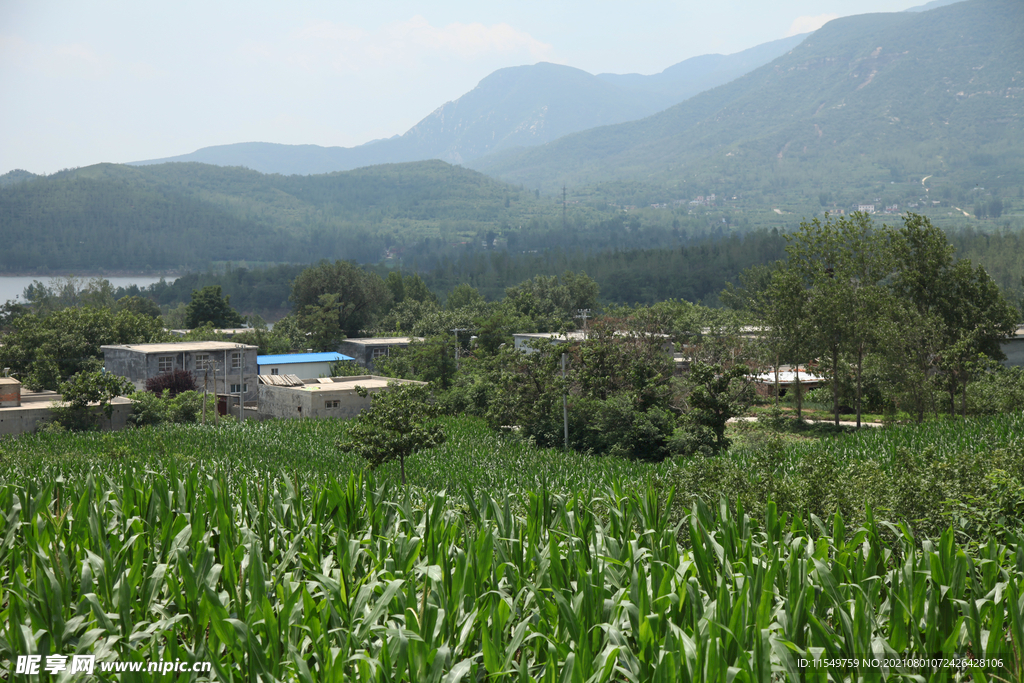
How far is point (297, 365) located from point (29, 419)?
77.0ft

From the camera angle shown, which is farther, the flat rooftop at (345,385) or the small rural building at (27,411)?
the flat rooftop at (345,385)

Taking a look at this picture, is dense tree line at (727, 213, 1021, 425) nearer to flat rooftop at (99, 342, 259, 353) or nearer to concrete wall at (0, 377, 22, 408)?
flat rooftop at (99, 342, 259, 353)

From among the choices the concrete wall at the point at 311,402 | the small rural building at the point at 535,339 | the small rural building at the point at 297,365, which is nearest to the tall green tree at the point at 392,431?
the small rural building at the point at 535,339

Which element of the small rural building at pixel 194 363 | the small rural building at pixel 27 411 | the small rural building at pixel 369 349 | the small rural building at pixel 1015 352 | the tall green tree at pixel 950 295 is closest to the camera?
the tall green tree at pixel 950 295

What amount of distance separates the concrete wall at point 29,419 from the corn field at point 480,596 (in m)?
31.4

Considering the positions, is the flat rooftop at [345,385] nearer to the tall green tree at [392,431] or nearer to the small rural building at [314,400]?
the small rural building at [314,400]

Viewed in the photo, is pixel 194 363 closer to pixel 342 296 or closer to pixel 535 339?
pixel 535 339

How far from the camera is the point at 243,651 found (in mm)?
3938

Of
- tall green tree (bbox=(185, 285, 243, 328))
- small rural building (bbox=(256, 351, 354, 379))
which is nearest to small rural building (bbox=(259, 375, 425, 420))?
small rural building (bbox=(256, 351, 354, 379))

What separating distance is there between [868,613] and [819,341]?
28.7 metres

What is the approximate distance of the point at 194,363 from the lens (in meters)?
44.6

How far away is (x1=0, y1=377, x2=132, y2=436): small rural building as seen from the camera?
32312 millimetres

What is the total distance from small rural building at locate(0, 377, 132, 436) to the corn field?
3146cm

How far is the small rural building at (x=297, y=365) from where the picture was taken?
5304cm
